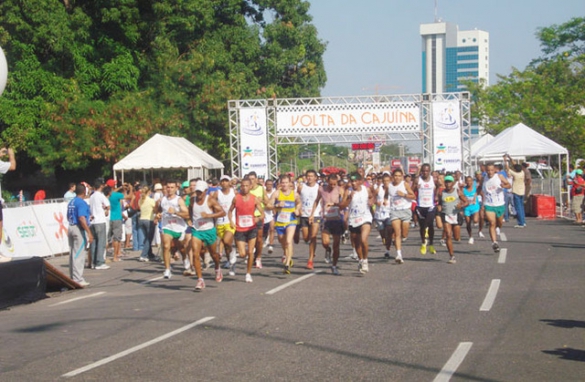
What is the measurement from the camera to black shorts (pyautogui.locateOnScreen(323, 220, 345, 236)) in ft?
55.5

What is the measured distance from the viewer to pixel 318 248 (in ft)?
→ 77.1

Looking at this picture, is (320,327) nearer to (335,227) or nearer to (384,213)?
(335,227)

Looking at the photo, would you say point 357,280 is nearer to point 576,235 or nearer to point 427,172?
point 427,172

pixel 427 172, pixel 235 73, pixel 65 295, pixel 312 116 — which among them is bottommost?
Result: pixel 65 295

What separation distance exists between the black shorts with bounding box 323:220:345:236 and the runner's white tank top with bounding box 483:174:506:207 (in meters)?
4.60

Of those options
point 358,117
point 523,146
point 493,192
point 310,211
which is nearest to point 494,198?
point 493,192

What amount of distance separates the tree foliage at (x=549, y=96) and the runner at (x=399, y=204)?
32.8 meters

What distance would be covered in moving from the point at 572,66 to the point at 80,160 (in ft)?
129

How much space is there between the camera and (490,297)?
1297cm

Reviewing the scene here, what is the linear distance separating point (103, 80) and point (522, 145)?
17672 mm

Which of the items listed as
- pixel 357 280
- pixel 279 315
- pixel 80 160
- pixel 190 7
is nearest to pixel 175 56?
pixel 190 7

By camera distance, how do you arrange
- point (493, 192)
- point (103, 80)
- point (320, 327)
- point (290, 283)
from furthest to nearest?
point (103, 80) < point (493, 192) < point (290, 283) < point (320, 327)

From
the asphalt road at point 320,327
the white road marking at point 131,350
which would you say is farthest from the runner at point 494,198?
the white road marking at point 131,350

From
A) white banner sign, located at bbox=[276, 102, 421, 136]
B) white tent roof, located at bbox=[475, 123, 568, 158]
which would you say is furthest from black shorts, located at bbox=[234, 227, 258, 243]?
white banner sign, located at bbox=[276, 102, 421, 136]
